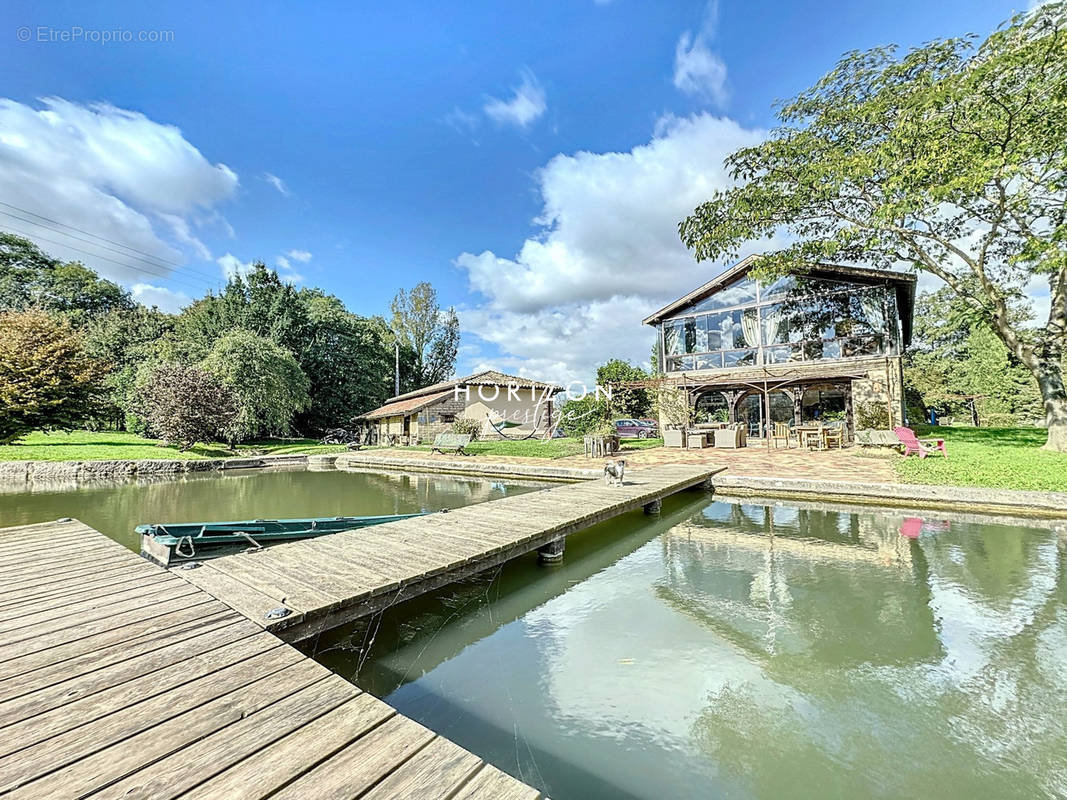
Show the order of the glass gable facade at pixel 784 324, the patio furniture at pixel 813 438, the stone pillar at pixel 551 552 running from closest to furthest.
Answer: the stone pillar at pixel 551 552, the patio furniture at pixel 813 438, the glass gable facade at pixel 784 324

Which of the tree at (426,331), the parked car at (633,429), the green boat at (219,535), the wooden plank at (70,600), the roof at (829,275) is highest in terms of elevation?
the tree at (426,331)

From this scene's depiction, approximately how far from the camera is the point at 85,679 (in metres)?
2.02

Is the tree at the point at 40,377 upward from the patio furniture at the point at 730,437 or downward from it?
upward

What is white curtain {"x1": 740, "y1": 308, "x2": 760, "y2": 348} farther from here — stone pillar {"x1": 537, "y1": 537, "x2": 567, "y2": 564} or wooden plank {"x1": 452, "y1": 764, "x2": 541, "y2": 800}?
wooden plank {"x1": 452, "y1": 764, "x2": 541, "y2": 800}

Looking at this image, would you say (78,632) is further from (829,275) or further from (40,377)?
(40,377)

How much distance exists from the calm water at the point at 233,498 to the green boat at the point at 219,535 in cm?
206

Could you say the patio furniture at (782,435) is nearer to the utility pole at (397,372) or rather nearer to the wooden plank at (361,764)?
the wooden plank at (361,764)

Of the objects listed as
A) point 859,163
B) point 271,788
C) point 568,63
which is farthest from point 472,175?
point 271,788

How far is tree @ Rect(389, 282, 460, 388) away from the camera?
111 ft

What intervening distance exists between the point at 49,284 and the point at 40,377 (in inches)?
999

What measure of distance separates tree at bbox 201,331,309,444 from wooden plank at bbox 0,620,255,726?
21.8m

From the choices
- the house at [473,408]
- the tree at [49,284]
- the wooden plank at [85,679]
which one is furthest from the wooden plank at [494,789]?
the tree at [49,284]

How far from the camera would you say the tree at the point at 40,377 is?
50.1 feet

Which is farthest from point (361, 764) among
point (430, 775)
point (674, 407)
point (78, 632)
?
point (674, 407)
